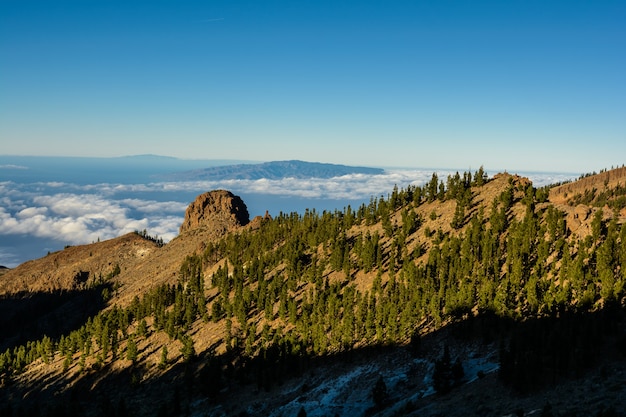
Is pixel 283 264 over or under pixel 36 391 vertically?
over

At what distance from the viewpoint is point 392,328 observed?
77.6m

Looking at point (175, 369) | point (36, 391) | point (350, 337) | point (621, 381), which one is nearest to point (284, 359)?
point (350, 337)

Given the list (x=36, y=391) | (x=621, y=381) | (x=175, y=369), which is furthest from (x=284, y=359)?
(x=36, y=391)

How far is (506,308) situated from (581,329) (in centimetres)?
1718

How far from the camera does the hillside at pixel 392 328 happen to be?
49.7 m

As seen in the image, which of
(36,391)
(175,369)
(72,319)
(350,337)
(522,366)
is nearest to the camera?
(522,366)

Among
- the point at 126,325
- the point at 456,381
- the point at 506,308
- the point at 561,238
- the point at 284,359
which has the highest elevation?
the point at 561,238

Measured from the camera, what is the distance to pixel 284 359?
8681cm

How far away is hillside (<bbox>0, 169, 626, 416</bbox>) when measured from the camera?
4966cm

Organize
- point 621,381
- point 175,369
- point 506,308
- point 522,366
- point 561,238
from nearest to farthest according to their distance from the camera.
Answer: point 621,381
point 522,366
point 506,308
point 561,238
point 175,369

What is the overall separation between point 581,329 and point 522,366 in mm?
12529

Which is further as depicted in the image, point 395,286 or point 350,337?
point 395,286

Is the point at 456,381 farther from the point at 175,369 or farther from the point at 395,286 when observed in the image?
the point at 175,369

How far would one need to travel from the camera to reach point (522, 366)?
45.4m
